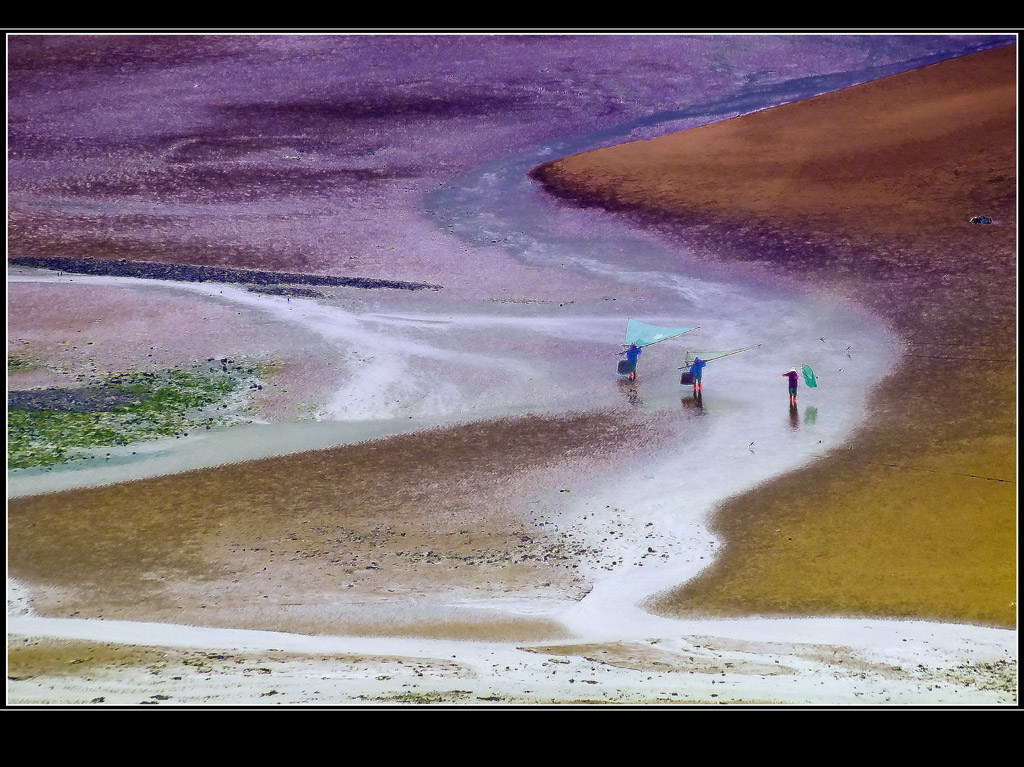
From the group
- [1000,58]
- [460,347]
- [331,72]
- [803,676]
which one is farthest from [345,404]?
[1000,58]

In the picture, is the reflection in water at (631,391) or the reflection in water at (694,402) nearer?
the reflection in water at (694,402)

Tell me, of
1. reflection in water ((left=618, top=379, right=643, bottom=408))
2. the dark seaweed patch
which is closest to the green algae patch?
the dark seaweed patch

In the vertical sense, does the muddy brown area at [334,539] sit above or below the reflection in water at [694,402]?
below

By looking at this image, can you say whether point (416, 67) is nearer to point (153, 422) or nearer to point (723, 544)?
point (153, 422)

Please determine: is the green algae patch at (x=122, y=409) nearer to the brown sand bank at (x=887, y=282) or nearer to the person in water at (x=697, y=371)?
the person in water at (x=697, y=371)

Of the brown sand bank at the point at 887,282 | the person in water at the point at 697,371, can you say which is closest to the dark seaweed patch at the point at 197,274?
the brown sand bank at the point at 887,282

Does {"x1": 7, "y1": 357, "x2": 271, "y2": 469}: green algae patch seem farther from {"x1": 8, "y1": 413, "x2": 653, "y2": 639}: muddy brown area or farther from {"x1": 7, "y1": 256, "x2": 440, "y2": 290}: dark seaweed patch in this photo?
{"x1": 7, "y1": 256, "x2": 440, "y2": 290}: dark seaweed patch
